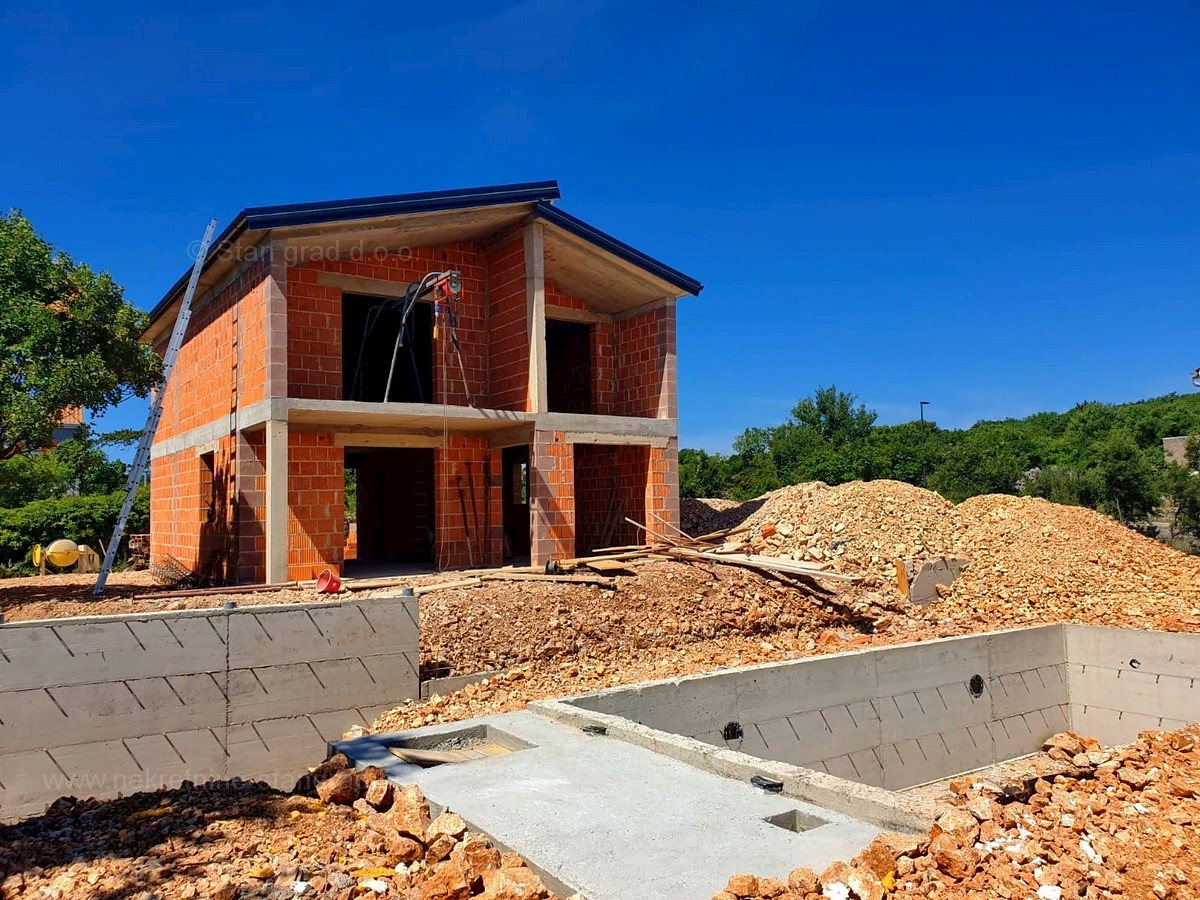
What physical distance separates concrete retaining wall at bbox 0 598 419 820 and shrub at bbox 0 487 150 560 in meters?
16.6

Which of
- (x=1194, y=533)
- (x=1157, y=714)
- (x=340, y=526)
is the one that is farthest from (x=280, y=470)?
(x=1194, y=533)

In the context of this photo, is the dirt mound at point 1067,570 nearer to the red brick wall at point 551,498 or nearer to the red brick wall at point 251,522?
the red brick wall at point 551,498

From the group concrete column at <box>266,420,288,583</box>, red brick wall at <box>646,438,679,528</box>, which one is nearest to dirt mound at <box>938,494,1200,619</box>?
red brick wall at <box>646,438,679,528</box>

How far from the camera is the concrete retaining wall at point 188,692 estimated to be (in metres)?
7.52

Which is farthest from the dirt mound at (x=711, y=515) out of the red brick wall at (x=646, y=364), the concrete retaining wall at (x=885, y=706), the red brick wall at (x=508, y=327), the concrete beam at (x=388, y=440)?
the concrete retaining wall at (x=885, y=706)

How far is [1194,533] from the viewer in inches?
1025

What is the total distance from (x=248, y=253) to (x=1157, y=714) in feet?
51.4

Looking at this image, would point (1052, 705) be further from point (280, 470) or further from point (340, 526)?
point (280, 470)

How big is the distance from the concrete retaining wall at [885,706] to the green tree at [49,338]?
8.88 meters

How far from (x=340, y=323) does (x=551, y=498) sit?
184 inches

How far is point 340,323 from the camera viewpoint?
1450 centimetres

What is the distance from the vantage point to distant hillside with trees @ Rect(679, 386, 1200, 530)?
2795 cm

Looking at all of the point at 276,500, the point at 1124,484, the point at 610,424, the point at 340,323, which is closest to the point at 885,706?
the point at 610,424

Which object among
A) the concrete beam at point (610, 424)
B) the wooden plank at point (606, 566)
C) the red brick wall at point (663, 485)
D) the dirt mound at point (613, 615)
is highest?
the concrete beam at point (610, 424)
